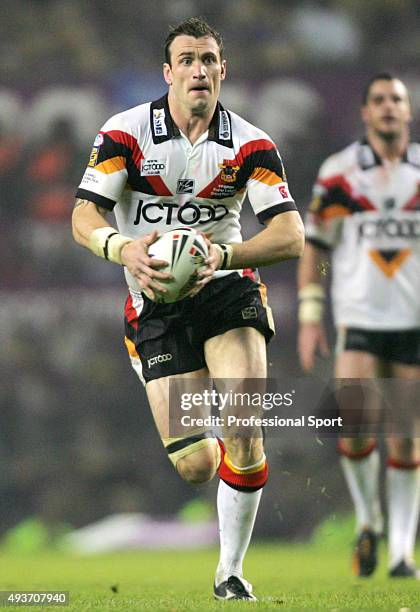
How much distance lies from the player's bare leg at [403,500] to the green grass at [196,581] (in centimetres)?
18

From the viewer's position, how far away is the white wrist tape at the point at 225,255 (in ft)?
19.4

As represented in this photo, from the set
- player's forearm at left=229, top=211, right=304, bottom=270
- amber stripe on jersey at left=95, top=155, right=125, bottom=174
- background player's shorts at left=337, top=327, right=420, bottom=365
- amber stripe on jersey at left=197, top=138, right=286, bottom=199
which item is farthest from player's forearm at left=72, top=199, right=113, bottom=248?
background player's shorts at left=337, top=327, right=420, bottom=365

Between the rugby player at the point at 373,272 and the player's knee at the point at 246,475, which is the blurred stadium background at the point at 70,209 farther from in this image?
the player's knee at the point at 246,475

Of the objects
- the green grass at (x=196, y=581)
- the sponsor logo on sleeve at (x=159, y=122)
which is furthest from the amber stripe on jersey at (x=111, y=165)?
the green grass at (x=196, y=581)

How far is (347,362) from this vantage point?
9422 millimetres

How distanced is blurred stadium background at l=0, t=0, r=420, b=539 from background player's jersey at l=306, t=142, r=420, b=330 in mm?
2877

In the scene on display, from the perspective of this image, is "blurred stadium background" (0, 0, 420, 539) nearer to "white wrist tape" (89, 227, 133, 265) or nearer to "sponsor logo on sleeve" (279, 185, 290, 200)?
"sponsor logo on sleeve" (279, 185, 290, 200)

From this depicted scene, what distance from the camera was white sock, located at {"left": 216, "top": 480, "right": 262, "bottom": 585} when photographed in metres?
6.12

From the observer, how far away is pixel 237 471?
20.4 ft

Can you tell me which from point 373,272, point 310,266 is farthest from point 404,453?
point 373,272

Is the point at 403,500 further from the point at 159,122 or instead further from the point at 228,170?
the point at 159,122

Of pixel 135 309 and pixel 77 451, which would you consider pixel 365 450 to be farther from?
pixel 77 451

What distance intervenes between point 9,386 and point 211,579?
528 centimetres

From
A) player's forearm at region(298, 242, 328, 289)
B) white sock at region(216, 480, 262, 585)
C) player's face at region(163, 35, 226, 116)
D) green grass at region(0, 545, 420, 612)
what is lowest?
green grass at region(0, 545, 420, 612)
